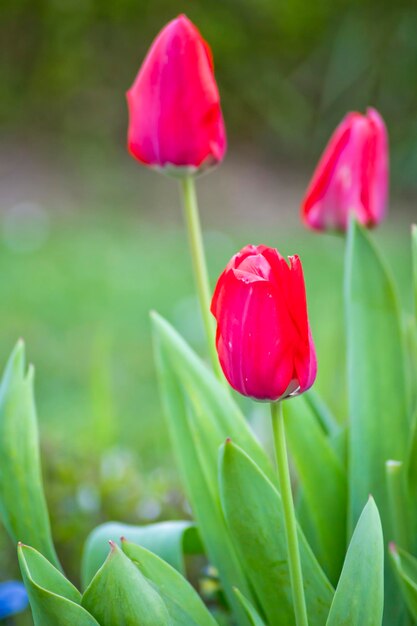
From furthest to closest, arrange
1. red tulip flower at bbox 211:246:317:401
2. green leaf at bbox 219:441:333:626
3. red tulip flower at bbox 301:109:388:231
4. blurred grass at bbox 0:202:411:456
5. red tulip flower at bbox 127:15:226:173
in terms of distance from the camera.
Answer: blurred grass at bbox 0:202:411:456
red tulip flower at bbox 301:109:388:231
red tulip flower at bbox 127:15:226:173
green leaf at bbox 219:441:333:626
red tulip flower at bbox 211:246:317:401

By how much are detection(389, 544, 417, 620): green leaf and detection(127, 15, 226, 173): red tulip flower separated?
0.37 meters

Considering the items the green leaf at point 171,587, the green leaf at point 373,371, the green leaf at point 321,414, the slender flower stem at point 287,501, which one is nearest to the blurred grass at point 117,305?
the green leaf at point 321,414

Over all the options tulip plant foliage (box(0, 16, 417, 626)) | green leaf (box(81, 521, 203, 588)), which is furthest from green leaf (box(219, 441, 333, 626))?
green leaf (box(81, 521, 203, 588))

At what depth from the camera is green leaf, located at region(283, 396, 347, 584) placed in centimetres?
92

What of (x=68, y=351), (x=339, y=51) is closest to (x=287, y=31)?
(x=339, y=51)

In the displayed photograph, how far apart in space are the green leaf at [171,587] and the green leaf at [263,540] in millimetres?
51

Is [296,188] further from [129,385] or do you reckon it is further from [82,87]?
[129,385]

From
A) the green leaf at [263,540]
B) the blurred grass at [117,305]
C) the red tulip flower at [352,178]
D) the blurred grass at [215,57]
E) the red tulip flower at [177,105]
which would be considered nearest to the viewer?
the green leaf at [263,540]

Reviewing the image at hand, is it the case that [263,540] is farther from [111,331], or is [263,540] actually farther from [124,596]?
[111,331]

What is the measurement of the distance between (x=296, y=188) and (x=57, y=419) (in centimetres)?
220

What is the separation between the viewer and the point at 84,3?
435 cm

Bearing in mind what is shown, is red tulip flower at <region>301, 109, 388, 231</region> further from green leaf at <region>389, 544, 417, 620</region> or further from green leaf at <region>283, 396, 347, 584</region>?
green leaf at <region>389, 544, 417, 620</region>

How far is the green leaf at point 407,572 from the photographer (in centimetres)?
77

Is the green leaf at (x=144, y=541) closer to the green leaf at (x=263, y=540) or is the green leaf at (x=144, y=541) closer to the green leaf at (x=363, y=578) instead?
the green leaf at (x=263, y=540)
